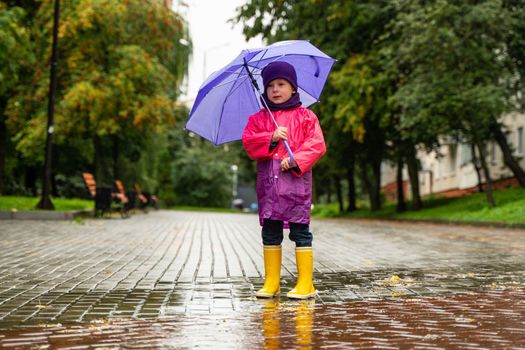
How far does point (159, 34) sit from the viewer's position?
97.9 feet

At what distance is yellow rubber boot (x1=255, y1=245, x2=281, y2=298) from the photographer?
265 inches

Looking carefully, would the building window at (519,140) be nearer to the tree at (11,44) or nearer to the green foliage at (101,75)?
the green foliage at (101,75)

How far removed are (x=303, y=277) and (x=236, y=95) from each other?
6.13 ft

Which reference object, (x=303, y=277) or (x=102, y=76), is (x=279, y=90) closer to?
(x=303, y=277)

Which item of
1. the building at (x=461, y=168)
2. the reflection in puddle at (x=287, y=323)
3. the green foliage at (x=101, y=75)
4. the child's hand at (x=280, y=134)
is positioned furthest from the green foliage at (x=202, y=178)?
the reflection in puddle at (x=287, y=323)

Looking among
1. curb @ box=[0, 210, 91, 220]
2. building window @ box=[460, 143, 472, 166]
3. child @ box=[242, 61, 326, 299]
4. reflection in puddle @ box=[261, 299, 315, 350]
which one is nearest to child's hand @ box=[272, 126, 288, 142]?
child @ box=[242, 61, 326, 299]

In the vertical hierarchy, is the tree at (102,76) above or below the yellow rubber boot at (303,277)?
above

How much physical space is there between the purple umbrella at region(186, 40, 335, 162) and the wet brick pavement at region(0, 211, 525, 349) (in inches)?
55.0

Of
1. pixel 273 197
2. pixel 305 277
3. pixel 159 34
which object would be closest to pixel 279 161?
pixel 273 197

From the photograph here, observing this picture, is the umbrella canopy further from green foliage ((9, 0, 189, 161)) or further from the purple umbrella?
green foliage ((9, 0, 189, 161))

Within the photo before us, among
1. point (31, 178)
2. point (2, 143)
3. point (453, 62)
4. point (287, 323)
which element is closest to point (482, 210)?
point (453, 62)

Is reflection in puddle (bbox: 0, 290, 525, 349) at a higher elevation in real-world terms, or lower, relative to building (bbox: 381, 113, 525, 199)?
lower

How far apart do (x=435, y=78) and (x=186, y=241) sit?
14.6 meters

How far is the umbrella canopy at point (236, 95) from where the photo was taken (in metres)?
7.47
